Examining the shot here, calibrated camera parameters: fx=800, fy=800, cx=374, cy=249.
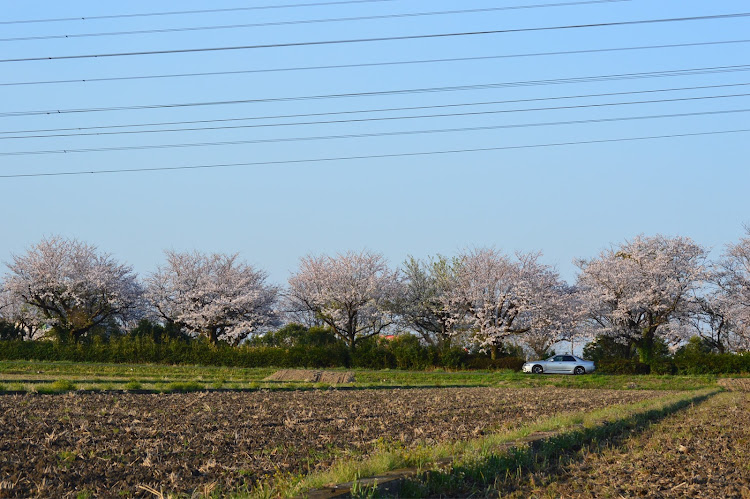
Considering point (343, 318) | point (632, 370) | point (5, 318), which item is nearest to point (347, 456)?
point (632, 370)

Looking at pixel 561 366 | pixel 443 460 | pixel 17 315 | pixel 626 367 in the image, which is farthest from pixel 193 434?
pixel 17 315

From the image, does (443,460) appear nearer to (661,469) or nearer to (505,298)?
(661,469)

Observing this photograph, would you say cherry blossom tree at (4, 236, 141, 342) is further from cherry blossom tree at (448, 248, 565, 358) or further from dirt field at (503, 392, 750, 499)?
dirt field at (503, 392, 750, 499)

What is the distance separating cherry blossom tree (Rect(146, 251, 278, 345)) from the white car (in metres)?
25.6

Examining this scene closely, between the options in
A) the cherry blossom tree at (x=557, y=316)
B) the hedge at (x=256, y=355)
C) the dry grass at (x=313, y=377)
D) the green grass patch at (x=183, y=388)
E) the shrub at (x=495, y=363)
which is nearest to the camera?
the green grass patch at (x=183, y=388)

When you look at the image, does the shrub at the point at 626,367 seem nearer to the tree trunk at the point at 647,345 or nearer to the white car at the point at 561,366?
the white car at the point at 561,366

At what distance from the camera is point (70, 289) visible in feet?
203

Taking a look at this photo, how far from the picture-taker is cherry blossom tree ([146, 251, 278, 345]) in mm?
65062

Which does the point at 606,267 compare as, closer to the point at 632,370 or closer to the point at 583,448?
the point at 632,370

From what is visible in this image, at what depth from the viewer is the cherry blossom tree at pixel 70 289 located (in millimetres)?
62188

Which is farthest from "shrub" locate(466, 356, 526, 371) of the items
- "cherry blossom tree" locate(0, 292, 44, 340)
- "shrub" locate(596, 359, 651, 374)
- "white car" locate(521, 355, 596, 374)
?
"cherry blossom tree" locate(0, 292, 44, 340)

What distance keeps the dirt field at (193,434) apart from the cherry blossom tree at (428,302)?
40752 mm

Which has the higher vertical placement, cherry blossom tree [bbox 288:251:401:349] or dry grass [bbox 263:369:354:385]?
cherry blossom tree [bbox 288:251:401:349]

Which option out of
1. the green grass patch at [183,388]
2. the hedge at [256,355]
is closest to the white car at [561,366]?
the hedge at [256,355]
